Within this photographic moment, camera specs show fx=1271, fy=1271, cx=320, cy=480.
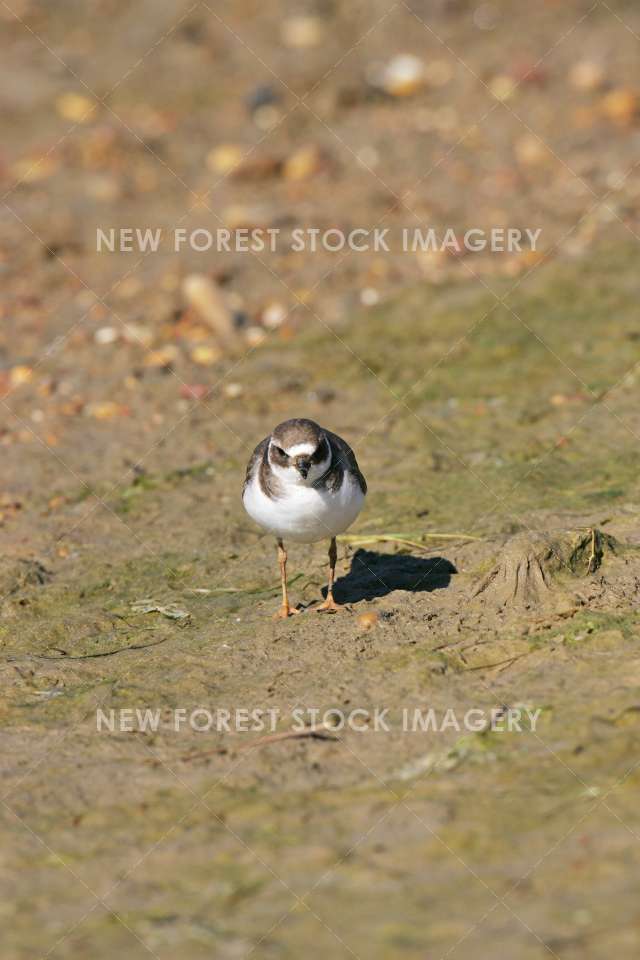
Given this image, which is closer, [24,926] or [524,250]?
[24,926]

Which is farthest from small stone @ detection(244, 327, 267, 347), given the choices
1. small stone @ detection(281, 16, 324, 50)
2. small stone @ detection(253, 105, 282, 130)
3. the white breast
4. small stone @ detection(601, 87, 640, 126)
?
small stone @ detection(281, 16, 324, 50)

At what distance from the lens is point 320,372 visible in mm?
11477

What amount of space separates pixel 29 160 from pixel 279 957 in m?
13.6

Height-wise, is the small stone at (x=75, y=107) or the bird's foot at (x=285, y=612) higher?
the small stone at (x=75, y=107)

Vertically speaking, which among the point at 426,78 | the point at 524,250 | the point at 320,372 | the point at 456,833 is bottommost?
the point at 456,833

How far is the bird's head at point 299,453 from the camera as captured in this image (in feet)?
23.2

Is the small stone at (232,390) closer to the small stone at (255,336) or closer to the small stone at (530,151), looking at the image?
the small stone at (255,336)

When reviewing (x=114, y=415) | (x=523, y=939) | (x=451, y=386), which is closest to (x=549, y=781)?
(x=523, y=939)

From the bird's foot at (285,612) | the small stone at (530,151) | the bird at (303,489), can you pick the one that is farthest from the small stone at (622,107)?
the bird's foot at (285,612)

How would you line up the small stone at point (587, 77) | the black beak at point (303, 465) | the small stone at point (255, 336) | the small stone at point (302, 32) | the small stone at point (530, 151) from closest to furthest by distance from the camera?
1. the black beak at point (303, 465)
2. the small stone at point (255, 336)
3. the small stone at point (530, 151)
4. the small stone at point (587, 77)
5. the small stone at point (302, 32)

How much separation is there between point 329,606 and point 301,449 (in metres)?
0.98

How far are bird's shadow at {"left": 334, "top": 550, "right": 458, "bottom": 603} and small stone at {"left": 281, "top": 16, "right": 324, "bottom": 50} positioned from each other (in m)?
12.2

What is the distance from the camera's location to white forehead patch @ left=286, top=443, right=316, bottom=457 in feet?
23.1

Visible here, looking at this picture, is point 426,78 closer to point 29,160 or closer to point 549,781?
point 29,160
